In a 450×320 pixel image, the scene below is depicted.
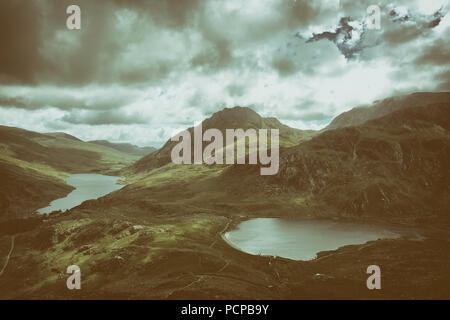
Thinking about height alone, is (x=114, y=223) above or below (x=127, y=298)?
above

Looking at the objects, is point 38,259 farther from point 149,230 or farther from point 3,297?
point 149,230

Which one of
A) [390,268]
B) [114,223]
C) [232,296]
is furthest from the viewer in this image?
[114,223]

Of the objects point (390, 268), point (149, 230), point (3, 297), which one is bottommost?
point (3, 297)

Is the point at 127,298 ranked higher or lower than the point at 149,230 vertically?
lower

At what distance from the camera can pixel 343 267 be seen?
142125 millimetres

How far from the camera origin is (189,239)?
17675 centimetres

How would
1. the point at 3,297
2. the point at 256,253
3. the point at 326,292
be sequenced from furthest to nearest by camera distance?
the point at 256,253 → the point at 3,297 → the point at 326,292

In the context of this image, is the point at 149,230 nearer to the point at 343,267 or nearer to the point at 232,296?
A: the point at 232,296

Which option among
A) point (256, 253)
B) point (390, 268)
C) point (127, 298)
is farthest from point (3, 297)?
point (390, 268)

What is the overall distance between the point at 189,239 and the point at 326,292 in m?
83.7

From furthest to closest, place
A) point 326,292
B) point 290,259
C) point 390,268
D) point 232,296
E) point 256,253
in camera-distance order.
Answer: point 256,253 < point 290,259 < point 390,268 < point 326,292 < point 232,296
